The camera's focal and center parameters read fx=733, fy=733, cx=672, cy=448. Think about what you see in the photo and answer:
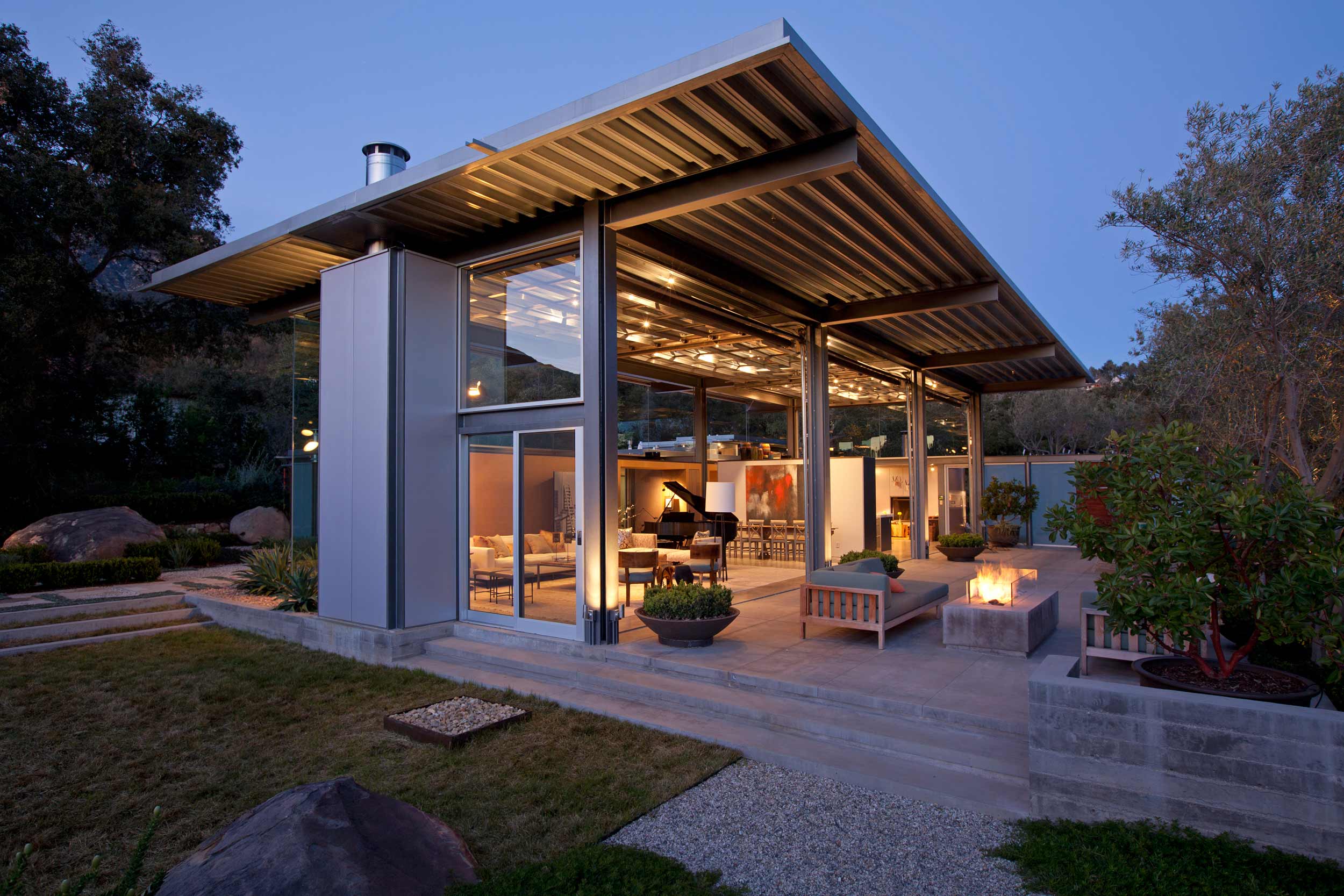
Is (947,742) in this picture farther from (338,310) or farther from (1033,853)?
(338,310)

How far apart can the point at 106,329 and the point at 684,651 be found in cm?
1530

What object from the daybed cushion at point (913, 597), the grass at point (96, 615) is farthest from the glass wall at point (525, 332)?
the grass at point (96, 615)

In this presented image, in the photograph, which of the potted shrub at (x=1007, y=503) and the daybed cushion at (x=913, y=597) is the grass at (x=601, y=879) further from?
the potted shrub at (x=1007, y=503)

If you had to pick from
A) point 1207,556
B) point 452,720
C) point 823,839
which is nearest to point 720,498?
point 452,720

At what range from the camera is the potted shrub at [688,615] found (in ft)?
21.8

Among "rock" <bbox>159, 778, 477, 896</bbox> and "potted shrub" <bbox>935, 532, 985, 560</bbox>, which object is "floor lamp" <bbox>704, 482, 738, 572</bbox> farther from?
"rock" <bbox>159, 778, 477, 896</bbox>

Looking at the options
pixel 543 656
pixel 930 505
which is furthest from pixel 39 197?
pixel 930 505

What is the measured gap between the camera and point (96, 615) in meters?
9.30

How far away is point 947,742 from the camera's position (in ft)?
15.1

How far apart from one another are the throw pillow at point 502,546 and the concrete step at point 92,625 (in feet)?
16.6

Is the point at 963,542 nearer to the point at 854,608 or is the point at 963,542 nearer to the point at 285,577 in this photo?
the point at 854,608

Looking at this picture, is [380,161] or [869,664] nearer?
[869,664]

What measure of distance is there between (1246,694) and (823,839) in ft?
7.12

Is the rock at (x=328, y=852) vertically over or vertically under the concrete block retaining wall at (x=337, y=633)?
over
